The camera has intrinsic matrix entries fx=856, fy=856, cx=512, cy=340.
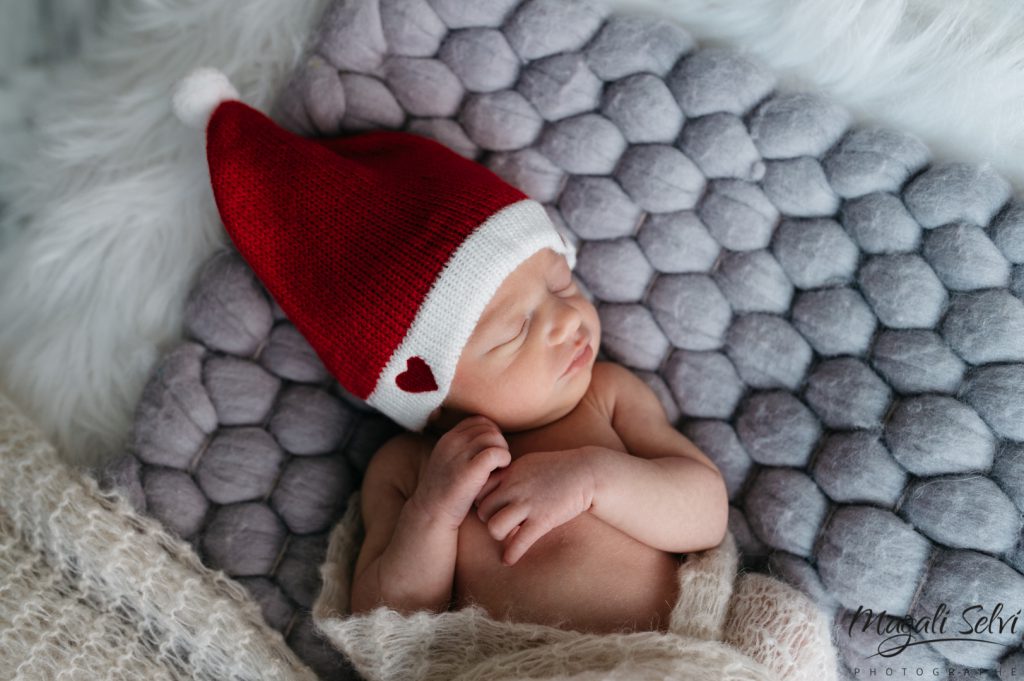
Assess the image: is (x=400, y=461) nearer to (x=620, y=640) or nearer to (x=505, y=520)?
(x=505, y=520)

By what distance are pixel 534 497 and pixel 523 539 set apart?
0.05 metres

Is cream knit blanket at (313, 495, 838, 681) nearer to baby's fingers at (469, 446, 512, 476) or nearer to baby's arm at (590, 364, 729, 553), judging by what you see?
baby's arm at (590, 364, 729, 553)

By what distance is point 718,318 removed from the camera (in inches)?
41.6

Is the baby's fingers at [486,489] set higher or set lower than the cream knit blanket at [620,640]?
higher

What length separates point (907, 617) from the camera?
3.00ft

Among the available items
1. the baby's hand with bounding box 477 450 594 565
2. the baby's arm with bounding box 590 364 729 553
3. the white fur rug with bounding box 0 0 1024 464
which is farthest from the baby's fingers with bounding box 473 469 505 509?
the white fur rug with bounding box 0 0 1024 464

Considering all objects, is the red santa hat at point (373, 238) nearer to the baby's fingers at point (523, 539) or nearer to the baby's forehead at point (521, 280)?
the baby's forehead at point (521, 280)

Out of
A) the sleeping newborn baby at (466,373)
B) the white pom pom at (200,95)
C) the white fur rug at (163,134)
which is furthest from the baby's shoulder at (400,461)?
the white pom pom at (200,95)

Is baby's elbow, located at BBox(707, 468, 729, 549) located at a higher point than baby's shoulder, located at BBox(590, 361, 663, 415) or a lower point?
lower

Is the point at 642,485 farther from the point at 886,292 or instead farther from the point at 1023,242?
the point at 1023,242

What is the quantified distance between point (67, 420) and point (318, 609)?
421mm

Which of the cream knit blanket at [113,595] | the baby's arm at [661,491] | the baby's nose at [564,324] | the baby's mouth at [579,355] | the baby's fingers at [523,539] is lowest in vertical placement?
the cream knit blanket at [113,595]

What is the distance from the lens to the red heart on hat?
3.15ft

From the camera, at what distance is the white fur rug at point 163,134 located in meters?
1.02
